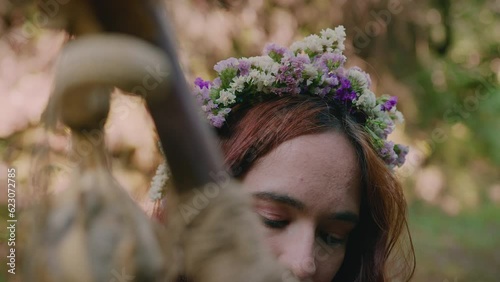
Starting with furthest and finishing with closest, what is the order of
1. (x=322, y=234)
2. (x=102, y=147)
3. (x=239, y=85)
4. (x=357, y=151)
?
(x=239, y=85)
(x=357, y=151)
(x=322, y=234)
(x=102, y=147)

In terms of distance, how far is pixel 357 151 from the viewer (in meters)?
1.61

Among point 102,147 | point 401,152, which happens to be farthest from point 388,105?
point 102,147

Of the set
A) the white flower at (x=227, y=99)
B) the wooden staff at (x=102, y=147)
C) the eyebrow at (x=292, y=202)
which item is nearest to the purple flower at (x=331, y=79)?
the white flower at (x=227, y=99)

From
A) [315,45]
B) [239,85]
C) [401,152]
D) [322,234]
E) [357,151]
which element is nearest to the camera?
[322,234]

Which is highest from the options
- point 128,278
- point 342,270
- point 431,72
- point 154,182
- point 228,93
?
point 128,278

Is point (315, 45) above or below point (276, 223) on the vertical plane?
above

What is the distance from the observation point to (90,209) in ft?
1.70

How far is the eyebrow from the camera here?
1431mm

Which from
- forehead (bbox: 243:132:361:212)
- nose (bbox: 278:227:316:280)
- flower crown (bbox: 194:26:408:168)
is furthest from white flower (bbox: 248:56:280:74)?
nose (bbox: 278:227:316:280)

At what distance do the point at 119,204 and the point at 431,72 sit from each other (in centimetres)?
350

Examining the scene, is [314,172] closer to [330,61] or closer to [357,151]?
[357,151]

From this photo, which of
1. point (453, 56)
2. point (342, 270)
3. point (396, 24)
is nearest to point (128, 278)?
point (342, 270)

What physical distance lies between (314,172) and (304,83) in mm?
329

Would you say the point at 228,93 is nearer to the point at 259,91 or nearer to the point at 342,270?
the point at 259,91
